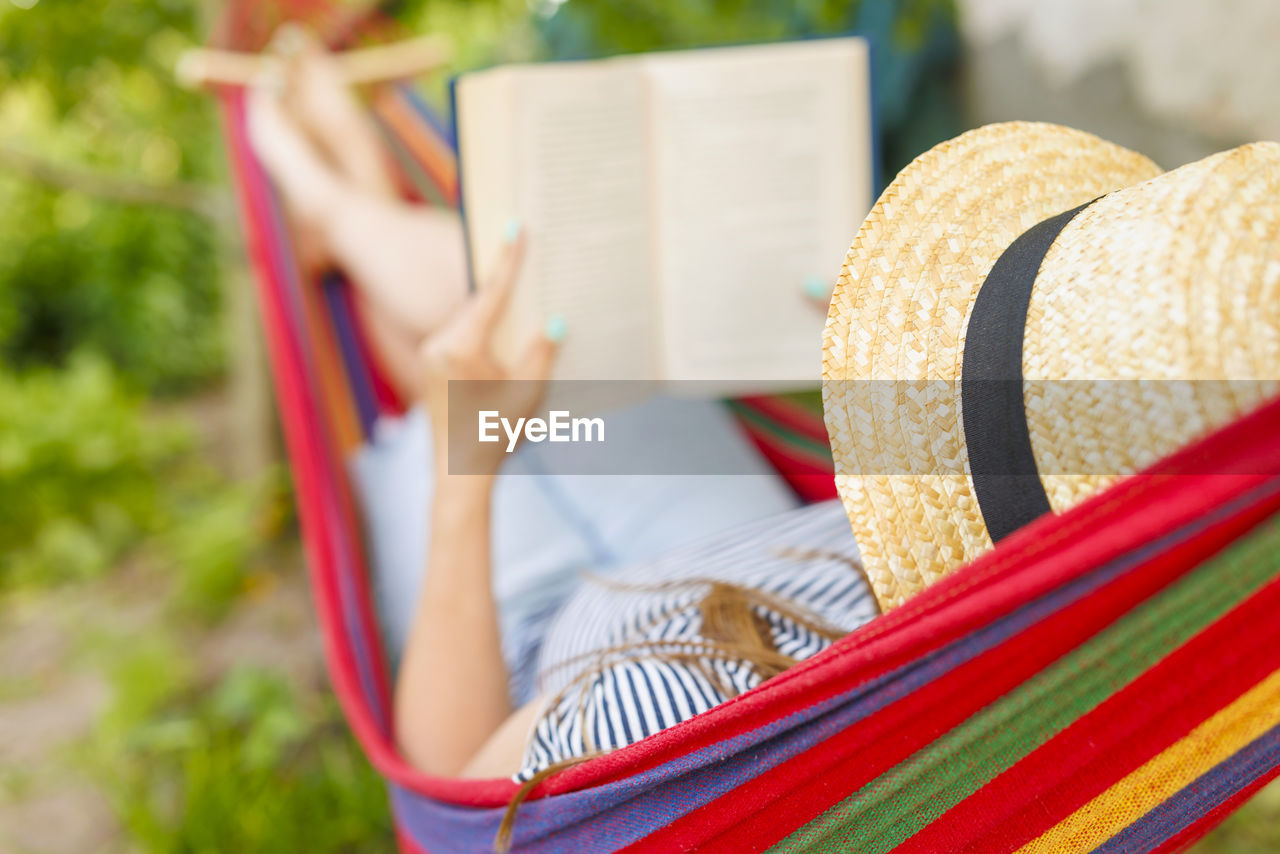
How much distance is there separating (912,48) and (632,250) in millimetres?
969

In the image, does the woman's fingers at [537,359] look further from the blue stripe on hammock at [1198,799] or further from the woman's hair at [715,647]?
the blue stripe on hammock at [1198,799]

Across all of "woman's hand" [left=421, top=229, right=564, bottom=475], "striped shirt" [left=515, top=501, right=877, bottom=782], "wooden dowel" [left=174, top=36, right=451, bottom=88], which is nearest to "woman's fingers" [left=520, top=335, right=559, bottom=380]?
"woman's hand" [left=421, top=229, right=564, bottom=475]

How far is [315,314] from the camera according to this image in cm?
155

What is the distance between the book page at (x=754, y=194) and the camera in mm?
1013

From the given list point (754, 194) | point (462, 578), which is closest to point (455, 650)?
point (462, 578)

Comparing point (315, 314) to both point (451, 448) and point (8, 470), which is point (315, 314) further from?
point (8, 470)

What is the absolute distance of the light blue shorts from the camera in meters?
1.23

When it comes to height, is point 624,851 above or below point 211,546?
above

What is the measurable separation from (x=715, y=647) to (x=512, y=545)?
2.02ft

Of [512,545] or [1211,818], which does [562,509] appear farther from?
[1211,818]

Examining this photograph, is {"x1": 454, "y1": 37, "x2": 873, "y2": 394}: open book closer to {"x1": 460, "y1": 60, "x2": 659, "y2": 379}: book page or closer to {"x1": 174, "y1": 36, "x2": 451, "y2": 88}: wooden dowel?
{"x1": 460, "y1": 60, "x2": 659, "y2": 379}: book page

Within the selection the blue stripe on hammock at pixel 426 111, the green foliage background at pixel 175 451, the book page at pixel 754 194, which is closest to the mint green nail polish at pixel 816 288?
the book page at pixel 754 194

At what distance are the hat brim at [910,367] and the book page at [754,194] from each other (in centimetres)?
42

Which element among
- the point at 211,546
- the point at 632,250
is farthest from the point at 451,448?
the point at 211,546
